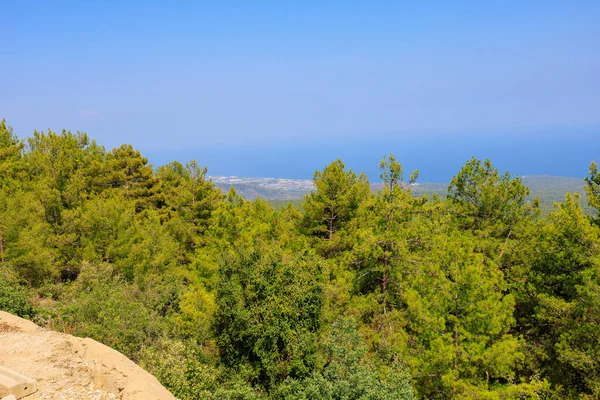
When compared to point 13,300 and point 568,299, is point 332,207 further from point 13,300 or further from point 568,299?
point 13,300

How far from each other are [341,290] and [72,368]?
9.65m

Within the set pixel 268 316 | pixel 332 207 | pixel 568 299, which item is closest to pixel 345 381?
pixel 268 316

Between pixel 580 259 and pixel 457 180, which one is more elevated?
pixel 457 180

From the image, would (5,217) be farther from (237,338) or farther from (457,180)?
(457,180)

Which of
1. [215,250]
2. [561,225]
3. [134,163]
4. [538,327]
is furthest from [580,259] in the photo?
[134,163]

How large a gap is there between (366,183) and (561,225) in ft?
32.9

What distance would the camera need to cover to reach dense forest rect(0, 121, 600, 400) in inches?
412

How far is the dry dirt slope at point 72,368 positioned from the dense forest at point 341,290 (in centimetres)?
188

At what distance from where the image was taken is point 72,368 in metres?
8.18

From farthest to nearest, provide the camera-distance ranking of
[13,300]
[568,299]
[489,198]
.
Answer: [489,198] < [568,299] < [13,300]

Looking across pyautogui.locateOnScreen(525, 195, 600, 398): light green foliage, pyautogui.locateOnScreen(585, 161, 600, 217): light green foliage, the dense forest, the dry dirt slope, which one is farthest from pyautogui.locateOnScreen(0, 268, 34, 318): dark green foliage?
pyautogui.locateOnScreen(585, 161, 600, 217): light green foliage

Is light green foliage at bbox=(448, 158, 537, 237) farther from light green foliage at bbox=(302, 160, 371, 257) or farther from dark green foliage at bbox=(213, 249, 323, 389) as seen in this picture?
dark green foliage at bbox=(213, 249, 323, 389)

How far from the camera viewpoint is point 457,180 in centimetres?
1791

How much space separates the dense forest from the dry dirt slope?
1.88 metres
